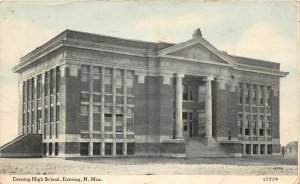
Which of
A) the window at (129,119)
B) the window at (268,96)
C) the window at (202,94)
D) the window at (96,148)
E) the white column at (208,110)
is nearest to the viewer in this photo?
the window at (96,148)

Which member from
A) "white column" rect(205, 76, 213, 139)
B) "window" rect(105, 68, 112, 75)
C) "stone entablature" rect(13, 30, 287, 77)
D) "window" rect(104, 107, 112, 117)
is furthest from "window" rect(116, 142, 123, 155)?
"white column" rect(205, 76, 213, 139)

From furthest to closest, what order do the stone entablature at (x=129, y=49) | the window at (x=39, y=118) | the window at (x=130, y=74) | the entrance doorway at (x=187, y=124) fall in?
the entrance doorway at (x=187, y=124) < the window at (x=39, y=118) < the window at (x=130, y=74) < the stone entablature at (x=129, y=49)

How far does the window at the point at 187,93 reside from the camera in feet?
127

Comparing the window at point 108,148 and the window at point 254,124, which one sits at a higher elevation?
the window at point 254,124

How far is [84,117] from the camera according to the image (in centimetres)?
3241

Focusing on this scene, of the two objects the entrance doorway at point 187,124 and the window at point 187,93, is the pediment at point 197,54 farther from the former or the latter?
the entrance doorway at point 187,124

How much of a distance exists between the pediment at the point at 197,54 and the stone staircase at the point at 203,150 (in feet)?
20.5

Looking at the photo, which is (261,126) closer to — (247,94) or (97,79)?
(247,94)

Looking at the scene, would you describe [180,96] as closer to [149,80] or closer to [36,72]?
[149,80]

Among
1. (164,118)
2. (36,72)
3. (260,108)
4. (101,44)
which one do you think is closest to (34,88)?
(36,72)

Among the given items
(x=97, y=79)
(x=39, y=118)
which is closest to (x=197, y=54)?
(x=97, y=79)

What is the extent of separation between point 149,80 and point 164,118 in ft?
9.58

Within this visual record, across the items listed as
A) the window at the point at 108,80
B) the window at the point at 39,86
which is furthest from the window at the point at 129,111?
the window at the point at 39,86

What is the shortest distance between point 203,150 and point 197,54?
708 centimetres
